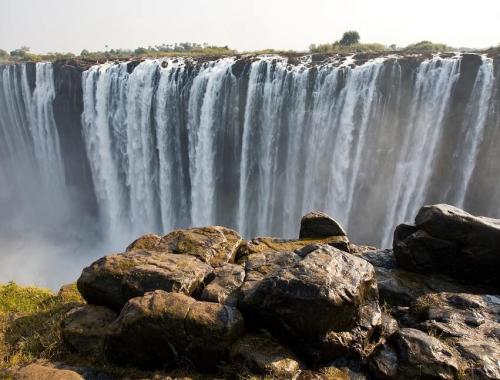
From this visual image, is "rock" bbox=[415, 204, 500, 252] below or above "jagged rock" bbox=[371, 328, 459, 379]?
above

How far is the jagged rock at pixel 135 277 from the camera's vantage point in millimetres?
7648

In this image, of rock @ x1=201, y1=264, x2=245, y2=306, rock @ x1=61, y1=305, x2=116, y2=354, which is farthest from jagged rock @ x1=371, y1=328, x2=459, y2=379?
rock @ x1=61, y1=305, x2=116, y2=354

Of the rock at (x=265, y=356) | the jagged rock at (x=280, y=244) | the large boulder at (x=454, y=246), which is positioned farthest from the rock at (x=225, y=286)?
the large boulder at (x=454, y=246)

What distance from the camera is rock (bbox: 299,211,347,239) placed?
11.4 m

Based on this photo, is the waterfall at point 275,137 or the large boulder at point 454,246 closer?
the large boulder at point 454,246

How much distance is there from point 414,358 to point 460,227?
457 centimetres

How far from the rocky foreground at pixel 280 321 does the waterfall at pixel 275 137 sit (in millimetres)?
16047

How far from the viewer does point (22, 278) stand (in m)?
33.8

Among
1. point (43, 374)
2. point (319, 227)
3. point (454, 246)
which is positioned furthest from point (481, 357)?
point (43, 374)

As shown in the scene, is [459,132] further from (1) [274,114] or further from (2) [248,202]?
(2) [248,202]

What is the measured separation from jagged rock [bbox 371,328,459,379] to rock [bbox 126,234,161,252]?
5.97 m

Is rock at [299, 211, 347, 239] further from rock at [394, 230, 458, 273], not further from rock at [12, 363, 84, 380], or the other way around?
rock at [12, 363, 84, 380]

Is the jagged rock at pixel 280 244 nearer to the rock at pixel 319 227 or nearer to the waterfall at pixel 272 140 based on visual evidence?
the rock at pixel 319 227

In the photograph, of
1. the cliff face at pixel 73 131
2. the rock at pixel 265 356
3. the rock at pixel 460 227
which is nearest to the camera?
the rock at pixel 265 356
